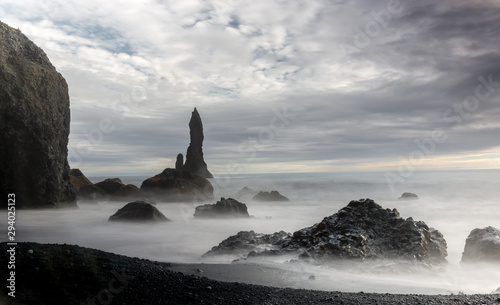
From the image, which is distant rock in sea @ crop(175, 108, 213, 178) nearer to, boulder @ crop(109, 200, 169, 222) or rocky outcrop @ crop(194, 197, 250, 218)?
rocky outcrop @ crop(194, 197, 250, 218)

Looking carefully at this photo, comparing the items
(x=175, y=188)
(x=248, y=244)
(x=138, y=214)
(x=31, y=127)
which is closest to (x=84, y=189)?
(x=175, y=188)

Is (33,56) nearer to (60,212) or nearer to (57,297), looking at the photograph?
(60,212)

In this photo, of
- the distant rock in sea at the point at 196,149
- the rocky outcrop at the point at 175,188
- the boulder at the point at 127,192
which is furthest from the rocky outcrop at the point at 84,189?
the distant rock in sea at the point at 196,149

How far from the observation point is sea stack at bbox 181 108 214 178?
72.0m

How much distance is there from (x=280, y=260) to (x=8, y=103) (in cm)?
2017

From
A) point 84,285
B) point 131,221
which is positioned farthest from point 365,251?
point 131,221

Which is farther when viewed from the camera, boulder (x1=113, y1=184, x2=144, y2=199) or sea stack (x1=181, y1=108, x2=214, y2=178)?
sea stack (x1=181, y1=108, x2=214, y2=178)

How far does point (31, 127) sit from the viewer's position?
20953 mm

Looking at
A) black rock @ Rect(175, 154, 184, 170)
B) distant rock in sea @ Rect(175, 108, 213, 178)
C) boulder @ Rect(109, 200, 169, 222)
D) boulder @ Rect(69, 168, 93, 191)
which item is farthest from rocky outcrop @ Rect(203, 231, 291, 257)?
distant rock in sea @ Rect(175, 108, 213, 178)

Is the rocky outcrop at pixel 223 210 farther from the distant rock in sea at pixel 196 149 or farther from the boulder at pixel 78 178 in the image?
the distant rock in sea at pixel 196 149

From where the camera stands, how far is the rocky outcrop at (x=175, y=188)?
1334 inches

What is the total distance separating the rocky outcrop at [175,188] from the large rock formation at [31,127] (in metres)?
9.91

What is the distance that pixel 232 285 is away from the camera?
249 inches

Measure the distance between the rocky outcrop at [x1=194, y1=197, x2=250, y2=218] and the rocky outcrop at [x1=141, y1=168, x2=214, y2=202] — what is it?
1220 centimetres
